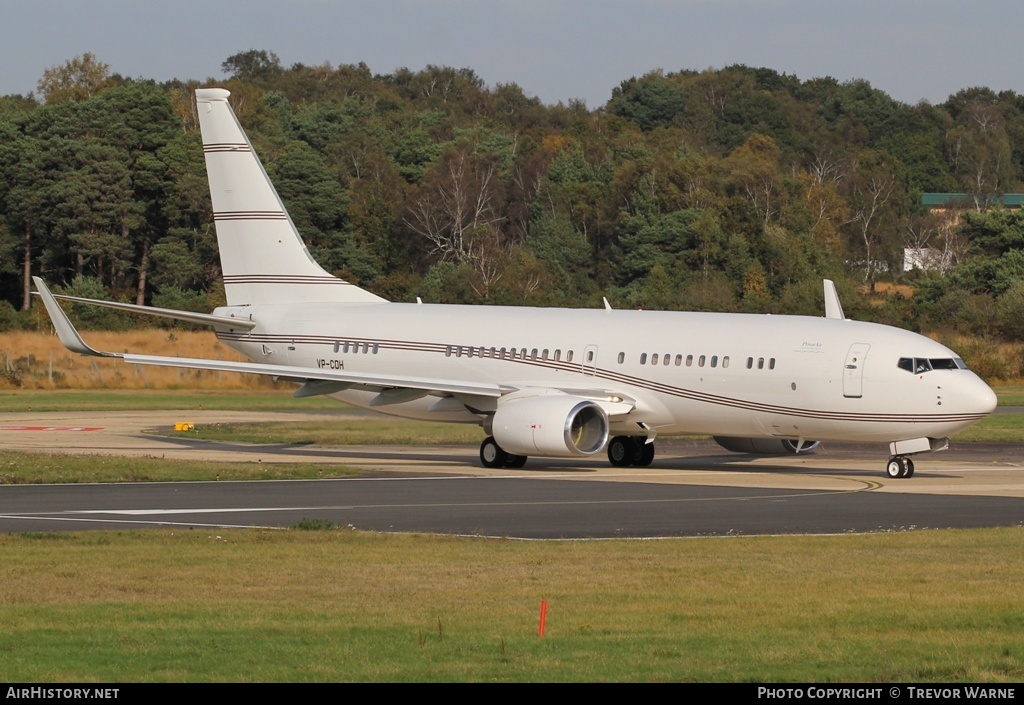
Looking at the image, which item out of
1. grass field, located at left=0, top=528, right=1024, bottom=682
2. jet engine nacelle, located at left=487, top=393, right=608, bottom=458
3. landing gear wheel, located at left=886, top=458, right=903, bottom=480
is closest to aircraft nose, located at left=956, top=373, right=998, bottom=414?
landing gear wheel, located at left=886, top=458, right=903, bottom=480

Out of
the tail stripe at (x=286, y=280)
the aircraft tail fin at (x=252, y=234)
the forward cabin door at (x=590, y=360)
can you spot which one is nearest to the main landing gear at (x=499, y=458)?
the forward cabin door at (x=590, y=360)

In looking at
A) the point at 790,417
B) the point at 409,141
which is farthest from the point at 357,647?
the point at 409,141

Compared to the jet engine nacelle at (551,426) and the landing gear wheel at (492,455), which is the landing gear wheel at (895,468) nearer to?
the jet engine nacelle at (551,426)

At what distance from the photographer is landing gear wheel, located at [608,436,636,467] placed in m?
35.6

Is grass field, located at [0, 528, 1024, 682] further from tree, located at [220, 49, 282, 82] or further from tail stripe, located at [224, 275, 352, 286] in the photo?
tree, located at [220, 49, 282, 82]

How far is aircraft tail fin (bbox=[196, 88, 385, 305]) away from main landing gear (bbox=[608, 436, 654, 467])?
25.4 ft

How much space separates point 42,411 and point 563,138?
80.2m

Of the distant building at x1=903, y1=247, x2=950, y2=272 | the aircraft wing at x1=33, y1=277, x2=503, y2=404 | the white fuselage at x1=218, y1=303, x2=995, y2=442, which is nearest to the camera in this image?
the white fuselage at x1=218, y1=303, x2=995, y2=442

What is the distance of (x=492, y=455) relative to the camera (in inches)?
1367

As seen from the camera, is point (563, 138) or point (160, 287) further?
point (563, 138)

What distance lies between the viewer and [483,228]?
97938 millimetres

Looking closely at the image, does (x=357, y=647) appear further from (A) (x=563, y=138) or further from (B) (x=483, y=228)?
(A) (x=563, y=138)

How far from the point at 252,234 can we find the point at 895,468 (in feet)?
56.5

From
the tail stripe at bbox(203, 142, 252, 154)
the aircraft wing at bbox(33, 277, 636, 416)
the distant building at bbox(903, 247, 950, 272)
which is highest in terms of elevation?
the tail stripe at bbox(203, 142, 252, 154)
